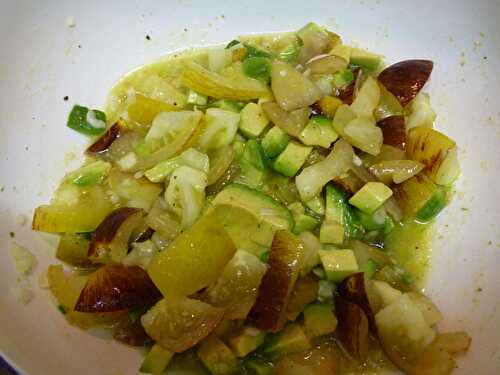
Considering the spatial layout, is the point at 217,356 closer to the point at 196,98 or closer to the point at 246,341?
the point at 246,341

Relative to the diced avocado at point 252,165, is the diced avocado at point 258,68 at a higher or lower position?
higher

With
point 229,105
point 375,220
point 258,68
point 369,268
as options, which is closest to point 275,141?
point 229,105

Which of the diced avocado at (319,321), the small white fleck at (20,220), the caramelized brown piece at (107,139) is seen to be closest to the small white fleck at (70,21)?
the caramelized brown piece at (107,139)

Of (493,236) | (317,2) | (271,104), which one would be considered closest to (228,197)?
(271,104)

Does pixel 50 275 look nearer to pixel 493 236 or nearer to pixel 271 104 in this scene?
pixel 271 104

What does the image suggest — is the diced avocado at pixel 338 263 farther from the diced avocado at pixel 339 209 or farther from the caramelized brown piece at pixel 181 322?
the caramelized brown piece at pixel 181 322

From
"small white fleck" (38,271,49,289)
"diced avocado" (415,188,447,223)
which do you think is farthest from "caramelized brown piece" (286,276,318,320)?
"small white fleck" (38,271,49,289)
